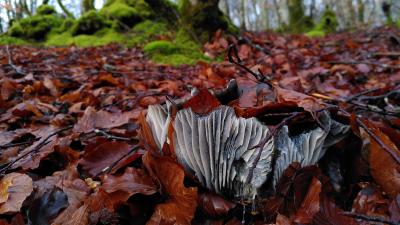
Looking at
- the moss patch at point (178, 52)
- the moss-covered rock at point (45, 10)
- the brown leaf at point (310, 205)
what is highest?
the moss-covered rock at point (45, 10)

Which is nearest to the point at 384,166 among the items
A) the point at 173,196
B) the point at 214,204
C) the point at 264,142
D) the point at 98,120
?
the point at 264,142

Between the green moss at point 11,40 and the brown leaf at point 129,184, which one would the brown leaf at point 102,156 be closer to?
the brown leaf at point 129,184

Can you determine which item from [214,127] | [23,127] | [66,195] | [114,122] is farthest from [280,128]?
[23,127]

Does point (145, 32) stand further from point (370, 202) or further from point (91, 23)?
point (370, 202)

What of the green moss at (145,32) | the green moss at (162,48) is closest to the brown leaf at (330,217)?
the green moss at (162,48)

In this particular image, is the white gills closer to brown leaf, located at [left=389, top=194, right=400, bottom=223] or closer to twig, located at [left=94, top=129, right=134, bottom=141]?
brown leaf, located at [left=389, top=194, right=400, bottom=223]
